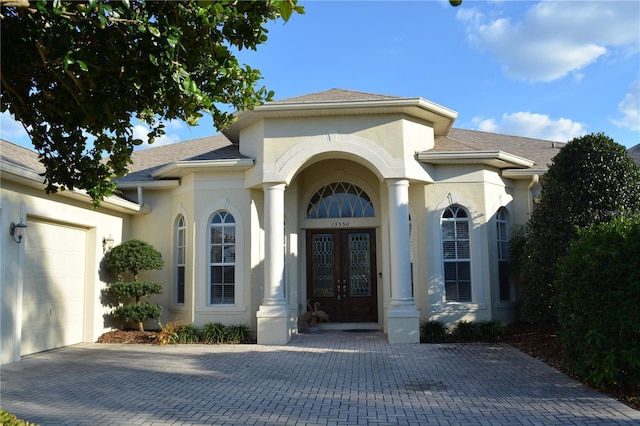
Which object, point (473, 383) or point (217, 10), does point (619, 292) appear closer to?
point (473, 383)

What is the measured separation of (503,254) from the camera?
44.1 ft

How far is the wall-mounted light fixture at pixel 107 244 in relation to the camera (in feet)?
42.8

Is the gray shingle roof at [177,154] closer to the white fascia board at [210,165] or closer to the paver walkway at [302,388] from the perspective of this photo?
the white fascia board at [210,165]

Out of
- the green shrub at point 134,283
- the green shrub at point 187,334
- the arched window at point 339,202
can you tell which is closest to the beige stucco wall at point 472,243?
the arched window at point 339,202

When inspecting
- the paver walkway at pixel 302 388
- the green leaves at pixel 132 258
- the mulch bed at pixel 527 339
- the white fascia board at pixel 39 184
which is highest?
the white fascia board at pixel 39 184

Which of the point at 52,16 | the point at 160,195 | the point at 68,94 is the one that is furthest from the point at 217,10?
the point at 160,195

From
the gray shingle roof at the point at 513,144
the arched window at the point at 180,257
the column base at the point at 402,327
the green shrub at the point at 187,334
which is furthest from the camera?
the gray shingle roof at the point at 513,144

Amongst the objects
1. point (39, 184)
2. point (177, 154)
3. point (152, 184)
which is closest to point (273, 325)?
point (152, 184)

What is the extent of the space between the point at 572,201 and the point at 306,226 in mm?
6786

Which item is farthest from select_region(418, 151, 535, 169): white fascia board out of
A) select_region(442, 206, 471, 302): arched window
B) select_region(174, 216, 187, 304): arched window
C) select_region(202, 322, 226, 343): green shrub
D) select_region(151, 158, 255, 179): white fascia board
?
select_region(174, 216, 187, 304): arched window

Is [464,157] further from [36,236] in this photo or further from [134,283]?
[36,236]

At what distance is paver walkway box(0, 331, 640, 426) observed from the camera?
6.20m

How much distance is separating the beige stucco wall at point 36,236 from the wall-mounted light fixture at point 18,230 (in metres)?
0.08

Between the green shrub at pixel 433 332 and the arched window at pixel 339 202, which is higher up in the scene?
the arched window at pixel 339 202
